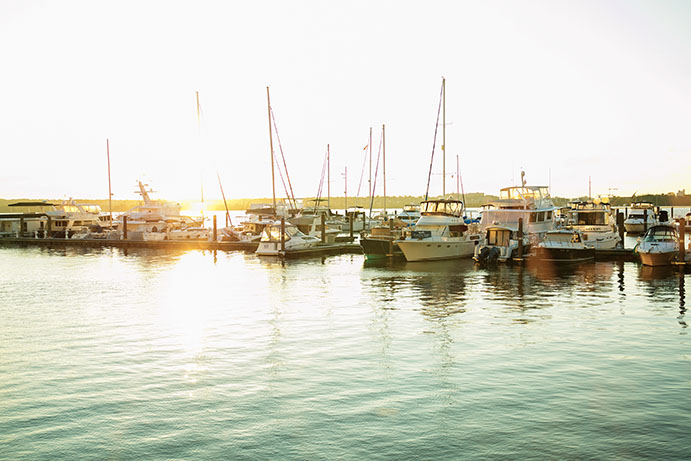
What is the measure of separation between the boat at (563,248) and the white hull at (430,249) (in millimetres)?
5390

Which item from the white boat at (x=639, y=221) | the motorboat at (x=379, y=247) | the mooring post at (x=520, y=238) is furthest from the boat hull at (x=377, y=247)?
the white boat at (x=639, y=221)

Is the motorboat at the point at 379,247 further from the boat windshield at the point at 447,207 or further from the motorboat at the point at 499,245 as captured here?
the motorboat at the point at 499,245

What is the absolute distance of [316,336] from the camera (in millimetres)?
18609

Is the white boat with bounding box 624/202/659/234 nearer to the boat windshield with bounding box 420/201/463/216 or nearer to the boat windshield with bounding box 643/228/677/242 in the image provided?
the boat windshield with bounding box 643/228/677/242

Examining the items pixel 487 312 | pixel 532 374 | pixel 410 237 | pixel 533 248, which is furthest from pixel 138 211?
pixel 532 374

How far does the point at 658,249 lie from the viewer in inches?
1420

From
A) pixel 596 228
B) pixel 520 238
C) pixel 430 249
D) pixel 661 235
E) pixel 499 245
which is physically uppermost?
pixel 596 228

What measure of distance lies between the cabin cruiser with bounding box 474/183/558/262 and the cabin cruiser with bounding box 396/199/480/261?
1.65 m

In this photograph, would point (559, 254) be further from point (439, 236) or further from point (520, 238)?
point (439, 236)

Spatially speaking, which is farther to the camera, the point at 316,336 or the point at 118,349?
the point at 316,336

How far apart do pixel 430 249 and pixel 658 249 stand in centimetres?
1363

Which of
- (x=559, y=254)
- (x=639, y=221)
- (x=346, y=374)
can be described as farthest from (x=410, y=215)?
(x=346, y=374)

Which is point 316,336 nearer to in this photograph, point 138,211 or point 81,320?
point 81,320

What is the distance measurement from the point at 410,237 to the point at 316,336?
2337cm
